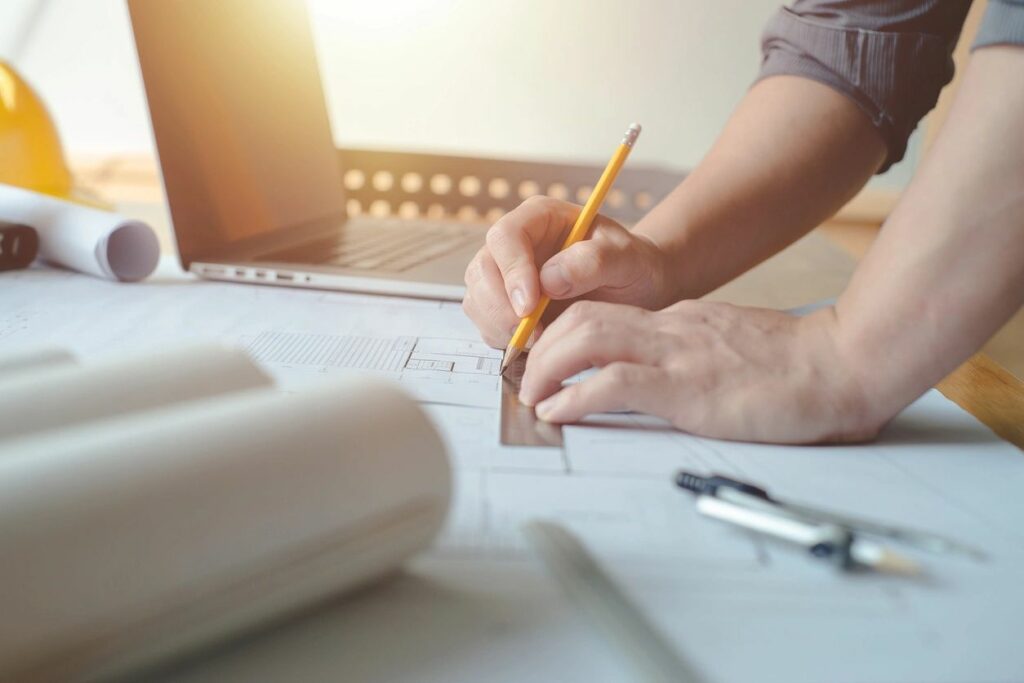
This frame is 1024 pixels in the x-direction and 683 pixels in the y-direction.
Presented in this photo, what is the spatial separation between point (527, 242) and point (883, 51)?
36 cm

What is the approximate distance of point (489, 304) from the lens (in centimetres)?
64

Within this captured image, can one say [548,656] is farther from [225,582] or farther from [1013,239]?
[1013,239]

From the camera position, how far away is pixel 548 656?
0.29 meters

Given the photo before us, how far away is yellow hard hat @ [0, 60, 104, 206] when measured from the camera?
102 cm

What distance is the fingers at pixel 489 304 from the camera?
634 mm

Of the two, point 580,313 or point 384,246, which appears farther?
point 384,246

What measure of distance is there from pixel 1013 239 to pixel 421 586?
38 cm

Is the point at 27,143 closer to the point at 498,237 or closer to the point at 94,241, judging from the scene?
the point at 94,241

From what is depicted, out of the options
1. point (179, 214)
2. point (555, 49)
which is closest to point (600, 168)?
point (179, 214)

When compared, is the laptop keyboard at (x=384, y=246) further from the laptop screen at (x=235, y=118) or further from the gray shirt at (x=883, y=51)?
the gray shirt at (x=883, y=51)

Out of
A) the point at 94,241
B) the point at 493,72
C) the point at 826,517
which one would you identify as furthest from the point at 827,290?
the point at 493,72

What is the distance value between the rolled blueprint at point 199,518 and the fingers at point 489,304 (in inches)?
12.9

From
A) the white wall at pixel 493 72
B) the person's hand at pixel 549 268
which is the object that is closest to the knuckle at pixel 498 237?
the person's hand at pixel 549 268

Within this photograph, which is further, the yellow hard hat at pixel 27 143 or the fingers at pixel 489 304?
the yellow hard hat at pixel 27 143
